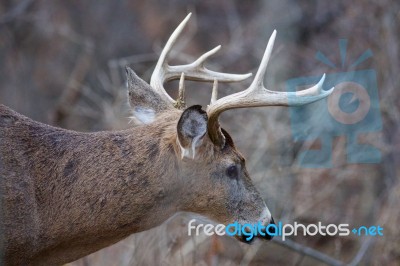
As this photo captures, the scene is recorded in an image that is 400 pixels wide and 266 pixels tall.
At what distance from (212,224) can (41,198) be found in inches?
44.0

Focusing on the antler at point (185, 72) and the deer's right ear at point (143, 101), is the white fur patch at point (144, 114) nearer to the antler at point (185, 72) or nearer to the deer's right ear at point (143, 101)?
the deer's right ear at point (143, 101)

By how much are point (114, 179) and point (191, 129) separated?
0.56 meters

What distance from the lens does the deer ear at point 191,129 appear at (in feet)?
19.5

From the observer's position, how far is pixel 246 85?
395 inches

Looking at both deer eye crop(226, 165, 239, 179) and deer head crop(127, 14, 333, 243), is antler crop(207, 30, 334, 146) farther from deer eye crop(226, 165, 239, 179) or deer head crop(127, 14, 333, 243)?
deer eye crop(226, 165, 239, 179)

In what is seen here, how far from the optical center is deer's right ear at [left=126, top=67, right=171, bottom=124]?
670 cm

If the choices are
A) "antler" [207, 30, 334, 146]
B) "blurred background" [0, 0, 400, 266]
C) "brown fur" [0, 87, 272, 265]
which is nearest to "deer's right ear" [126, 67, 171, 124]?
"brown fur" [0, 87, 272, 265]

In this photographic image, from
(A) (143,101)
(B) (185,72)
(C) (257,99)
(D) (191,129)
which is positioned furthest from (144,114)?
(C) (257,99)

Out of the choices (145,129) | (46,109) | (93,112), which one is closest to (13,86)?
(46,109)

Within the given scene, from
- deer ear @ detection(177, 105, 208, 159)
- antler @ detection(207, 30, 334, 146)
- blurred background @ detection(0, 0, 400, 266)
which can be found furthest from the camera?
blurred background @ detection(0, 0, 400, 266)

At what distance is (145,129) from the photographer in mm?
6379

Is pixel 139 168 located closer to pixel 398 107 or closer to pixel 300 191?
pixel 300 191

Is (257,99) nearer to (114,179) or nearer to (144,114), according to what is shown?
(144,114)

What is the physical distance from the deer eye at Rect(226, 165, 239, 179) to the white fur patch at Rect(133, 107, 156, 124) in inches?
25.4
